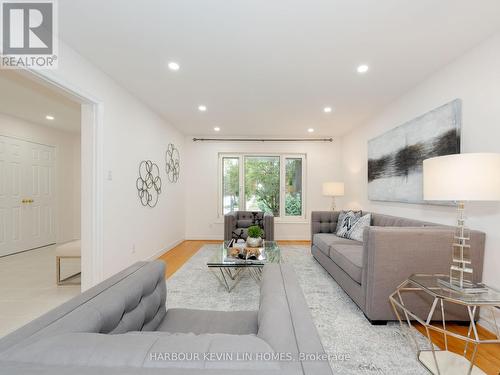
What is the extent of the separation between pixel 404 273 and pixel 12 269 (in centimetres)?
486

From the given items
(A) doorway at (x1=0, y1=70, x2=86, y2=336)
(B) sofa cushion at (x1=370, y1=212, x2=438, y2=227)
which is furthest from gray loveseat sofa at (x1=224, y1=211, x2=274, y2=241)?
(A) doorway at (x1=0, y1=70, x2=86, y2=336)

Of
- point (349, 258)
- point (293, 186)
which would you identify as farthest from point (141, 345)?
point (293, 186)

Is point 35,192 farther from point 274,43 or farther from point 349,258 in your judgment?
point 349,258

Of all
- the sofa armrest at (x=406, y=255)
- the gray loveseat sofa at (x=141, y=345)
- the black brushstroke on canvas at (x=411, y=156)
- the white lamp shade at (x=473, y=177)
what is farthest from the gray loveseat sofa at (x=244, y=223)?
the gray loveseat sofa at (x=141, y=345)

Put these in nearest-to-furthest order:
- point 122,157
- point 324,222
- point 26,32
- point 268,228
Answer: point 26,32
point 122,157
point 324,222
point 268,228

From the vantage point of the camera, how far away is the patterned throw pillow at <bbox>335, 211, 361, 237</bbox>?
136 inches

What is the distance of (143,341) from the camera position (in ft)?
1.90

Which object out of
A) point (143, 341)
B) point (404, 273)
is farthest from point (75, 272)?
point (404, 273)

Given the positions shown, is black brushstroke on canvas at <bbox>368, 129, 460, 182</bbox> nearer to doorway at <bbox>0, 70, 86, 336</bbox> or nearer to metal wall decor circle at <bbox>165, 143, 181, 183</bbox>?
metal wall decor circle at <bbox>165, 143, 181, 183</bbox>

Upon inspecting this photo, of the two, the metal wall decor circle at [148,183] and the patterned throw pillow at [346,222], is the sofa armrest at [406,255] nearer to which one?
the patterned throw pillow at [346,222]

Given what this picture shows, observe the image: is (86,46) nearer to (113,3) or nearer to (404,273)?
(113,3)

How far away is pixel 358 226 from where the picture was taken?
10.7 feet

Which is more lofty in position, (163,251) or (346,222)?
(346,222)

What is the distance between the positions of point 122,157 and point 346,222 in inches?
129
